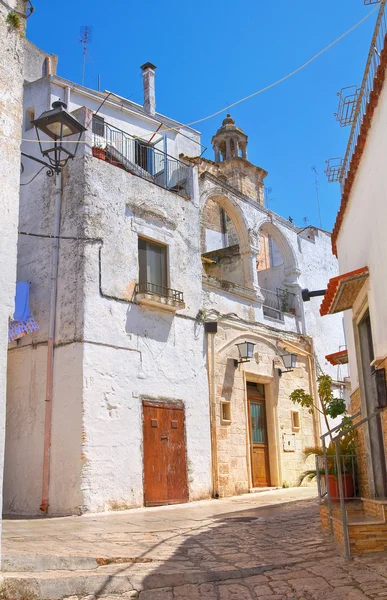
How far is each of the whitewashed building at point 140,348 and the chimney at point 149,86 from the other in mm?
3003

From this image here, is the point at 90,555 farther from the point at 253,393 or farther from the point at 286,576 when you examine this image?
the point at 253,393

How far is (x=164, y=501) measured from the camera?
12016mm

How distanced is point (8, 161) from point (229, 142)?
1094 inches

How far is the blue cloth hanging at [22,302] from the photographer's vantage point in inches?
460

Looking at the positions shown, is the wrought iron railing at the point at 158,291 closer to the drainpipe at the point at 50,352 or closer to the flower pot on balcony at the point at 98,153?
the drainpipe at the point at 50,352

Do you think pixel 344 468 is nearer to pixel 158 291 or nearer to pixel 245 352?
pixel 158 291

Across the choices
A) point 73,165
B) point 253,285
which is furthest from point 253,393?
point 73,165

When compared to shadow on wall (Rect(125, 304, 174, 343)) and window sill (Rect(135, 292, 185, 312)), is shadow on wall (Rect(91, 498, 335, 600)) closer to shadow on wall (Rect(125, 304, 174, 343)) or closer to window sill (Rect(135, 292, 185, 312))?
shadow on wall (Rect(125, 304, 174, 343))

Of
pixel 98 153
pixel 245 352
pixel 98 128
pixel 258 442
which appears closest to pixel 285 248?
pixel 245 352

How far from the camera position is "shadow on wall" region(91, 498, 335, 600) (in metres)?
4.97

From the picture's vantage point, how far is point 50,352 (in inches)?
457

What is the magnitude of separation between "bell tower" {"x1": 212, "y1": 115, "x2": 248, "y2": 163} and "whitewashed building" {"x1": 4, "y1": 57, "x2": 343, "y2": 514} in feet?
48.4

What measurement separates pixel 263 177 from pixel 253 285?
1718 cm

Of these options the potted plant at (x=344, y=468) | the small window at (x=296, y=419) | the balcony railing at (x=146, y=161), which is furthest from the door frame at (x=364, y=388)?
the small window at (x=296, y=419)
